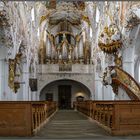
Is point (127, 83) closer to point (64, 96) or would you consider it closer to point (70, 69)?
point (70, 69)

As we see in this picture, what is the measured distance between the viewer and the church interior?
35.3 ft

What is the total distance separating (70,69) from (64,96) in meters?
5.24

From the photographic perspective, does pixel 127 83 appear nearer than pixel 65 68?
Yes

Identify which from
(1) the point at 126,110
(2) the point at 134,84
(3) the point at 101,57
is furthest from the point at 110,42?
(3) the point at 101,57

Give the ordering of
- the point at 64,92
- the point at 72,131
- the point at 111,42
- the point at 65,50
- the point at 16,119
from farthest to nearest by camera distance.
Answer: the point at 64,92 < the point at 65,50 < the point at 111,42 < the point at 72,131 < the point at 16,119

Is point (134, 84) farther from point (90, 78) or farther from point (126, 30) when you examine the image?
point (90, 78)

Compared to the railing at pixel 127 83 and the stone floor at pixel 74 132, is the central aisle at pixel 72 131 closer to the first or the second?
the stone floor at pixel 74 132

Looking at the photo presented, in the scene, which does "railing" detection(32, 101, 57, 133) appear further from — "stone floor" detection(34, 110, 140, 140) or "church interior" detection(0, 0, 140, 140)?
"stone floor" detection(34, 110, 140, 140)

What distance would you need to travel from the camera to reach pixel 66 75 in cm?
3934

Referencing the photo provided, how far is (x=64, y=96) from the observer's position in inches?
1703

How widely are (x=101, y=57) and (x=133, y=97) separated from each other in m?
15.3

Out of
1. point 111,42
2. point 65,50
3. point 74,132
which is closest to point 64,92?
point 65,50

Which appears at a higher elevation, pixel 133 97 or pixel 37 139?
pixel 133 97

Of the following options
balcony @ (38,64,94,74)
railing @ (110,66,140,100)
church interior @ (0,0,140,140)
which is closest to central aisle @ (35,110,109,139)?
church interior @ (0,0,140,140)
